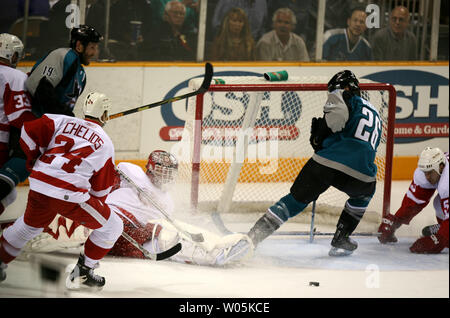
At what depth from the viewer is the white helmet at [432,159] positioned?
145 inches

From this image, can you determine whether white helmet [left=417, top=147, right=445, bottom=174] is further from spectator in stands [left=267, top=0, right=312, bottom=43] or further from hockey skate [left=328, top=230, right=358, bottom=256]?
spectator in stands [left=267, top=0, right=312, bottom=43]

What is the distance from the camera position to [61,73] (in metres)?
3.47

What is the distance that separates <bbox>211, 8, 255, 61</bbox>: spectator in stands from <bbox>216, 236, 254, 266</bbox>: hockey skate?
66.8 inches

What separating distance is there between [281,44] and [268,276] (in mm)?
2154

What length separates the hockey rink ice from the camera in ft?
9.46

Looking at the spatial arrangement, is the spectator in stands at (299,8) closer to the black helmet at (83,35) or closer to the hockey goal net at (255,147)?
the hockey goal net at (255,147)

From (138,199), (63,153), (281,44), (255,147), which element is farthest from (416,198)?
(63,153)

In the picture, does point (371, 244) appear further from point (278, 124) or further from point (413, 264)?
point (278, 124)

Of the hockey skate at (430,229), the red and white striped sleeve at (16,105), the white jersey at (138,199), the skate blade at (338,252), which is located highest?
the red and white striped sleeve at (16,105)

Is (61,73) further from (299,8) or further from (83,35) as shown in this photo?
(299,8)

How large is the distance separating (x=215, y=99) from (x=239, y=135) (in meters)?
0.23

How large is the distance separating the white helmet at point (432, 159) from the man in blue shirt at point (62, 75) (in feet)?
5.04

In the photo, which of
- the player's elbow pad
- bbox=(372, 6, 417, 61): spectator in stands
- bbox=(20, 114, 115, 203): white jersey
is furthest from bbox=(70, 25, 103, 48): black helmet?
bbox=(372, 6, 417, 61): spectator in stands

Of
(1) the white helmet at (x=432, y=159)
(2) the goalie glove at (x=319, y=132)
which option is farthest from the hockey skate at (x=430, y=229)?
(2) the goalie glove at (x=319, y=132)
